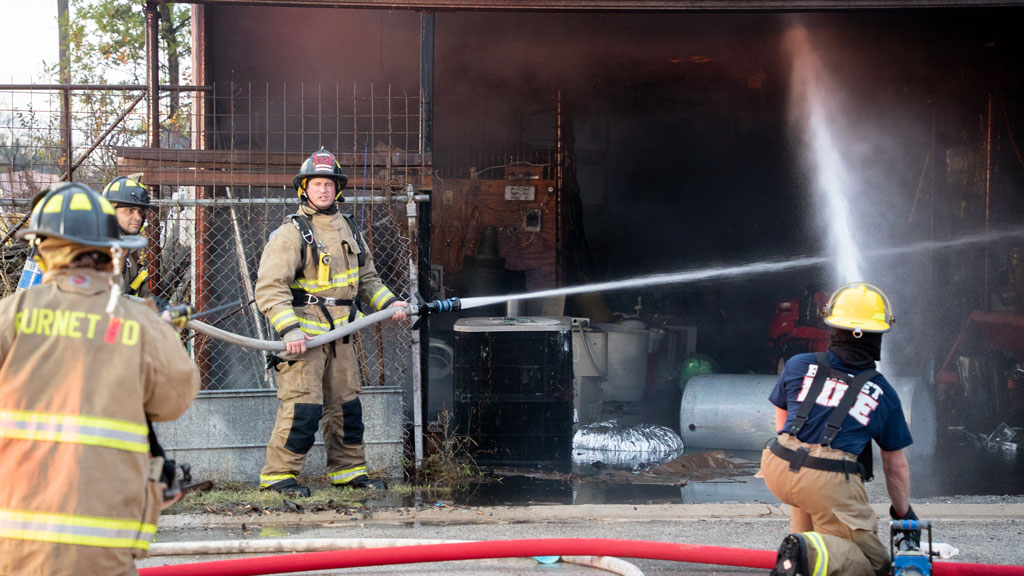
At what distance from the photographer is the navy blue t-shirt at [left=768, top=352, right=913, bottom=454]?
3367mm

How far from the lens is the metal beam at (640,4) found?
6.24 meters

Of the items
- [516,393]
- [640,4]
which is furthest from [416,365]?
[640,4]

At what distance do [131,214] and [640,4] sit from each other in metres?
3.68

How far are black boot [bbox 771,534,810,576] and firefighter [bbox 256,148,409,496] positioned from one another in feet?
9.24

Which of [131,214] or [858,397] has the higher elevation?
[131,214]

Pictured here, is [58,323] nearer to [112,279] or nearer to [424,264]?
[112,279]

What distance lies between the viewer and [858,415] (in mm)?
3363

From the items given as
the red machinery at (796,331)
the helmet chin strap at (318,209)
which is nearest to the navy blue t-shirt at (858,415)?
the helmet chin strap at (318,209)

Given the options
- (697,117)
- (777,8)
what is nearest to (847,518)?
(777,8)

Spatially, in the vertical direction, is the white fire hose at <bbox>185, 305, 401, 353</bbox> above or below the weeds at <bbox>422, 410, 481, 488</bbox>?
above

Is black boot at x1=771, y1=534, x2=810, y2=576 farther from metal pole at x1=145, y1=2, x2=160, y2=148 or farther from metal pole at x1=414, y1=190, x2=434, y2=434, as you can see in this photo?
metal pole at x1=145, y1=2, x2=160, y2=148

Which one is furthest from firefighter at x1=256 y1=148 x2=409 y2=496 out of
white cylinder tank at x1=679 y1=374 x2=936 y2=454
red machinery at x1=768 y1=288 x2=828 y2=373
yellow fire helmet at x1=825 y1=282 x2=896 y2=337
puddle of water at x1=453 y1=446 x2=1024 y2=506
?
red machinery at x1=768 y1=288 x2=828 y2=373

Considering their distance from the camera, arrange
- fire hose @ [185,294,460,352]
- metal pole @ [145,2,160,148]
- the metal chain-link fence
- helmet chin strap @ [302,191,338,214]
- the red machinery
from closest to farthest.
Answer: fire hose @ [185,294,460,352] → helmet chin strap @ [302,191,338,214] → the metal chain-link fence → metal pole @ [145,2,160,148] → the red machinery

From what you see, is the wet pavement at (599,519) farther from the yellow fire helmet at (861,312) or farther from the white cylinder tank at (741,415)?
the yellow fire helmet at (861,312)
